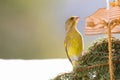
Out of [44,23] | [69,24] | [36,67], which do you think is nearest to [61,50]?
[44,23]

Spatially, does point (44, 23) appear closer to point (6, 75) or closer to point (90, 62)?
point (6, 75)

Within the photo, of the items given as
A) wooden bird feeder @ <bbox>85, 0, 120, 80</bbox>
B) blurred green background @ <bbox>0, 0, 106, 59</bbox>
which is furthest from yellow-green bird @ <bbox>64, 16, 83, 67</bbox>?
blurred green background @ <bbox>0, 0, 106, 59</bbox>

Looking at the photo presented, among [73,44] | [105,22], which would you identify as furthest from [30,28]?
[105,22]

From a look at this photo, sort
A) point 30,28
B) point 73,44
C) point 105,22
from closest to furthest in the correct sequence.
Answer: point 105,22 → point 73,44 → point 30,28

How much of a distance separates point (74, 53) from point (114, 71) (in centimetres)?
12

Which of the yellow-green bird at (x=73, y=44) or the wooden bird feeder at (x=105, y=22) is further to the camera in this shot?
the yellow-green bird at (x=73, y=44)

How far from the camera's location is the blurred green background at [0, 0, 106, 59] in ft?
7.65

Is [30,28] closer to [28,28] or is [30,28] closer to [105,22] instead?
[28,28]

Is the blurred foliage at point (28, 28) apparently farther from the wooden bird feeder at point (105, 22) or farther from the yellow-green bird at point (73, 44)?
the wooden bird feeder at point (105, 22)

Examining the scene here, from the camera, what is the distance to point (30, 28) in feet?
7.70

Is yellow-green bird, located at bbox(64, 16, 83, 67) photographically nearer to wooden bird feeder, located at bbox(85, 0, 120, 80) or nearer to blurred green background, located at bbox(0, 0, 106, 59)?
wooden bird feeder, located at bbox(85, 0, 120, 80)

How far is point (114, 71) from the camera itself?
574 millimetres

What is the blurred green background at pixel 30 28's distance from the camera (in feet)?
7.65

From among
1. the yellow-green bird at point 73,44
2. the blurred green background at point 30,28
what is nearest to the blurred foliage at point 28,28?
the blurred green background at point 30,28
